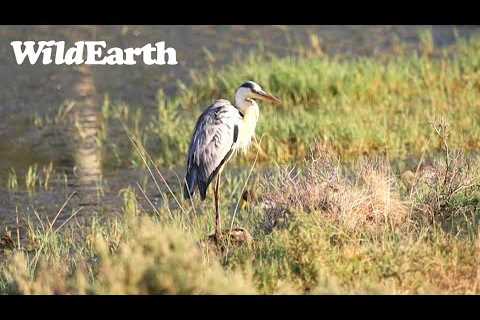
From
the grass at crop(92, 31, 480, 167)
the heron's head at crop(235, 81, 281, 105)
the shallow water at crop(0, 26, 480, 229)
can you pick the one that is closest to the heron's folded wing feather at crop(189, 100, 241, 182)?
the heron's head at crop(235, 81, 281, 105)

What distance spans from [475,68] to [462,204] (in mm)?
5669

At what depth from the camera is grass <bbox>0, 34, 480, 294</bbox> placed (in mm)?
6137

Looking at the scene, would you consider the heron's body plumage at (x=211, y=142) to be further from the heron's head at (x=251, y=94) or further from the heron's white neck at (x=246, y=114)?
the heron's head at (x=251, y=94)

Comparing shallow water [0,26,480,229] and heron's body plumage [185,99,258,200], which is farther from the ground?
shallow water [0,26,480,229]

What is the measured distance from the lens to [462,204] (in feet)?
24.3

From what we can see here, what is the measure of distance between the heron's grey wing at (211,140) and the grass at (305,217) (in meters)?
0.33

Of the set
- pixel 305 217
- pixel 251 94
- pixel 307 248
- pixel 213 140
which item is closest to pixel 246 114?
pixel 251 94

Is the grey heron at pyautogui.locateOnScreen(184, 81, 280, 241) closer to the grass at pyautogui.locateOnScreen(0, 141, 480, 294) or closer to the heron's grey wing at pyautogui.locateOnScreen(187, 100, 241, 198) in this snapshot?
the heron's grey wing at pyautogui.locateOnScreen(187, 100, 241, 198)

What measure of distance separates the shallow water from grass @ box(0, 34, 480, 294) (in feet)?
0.85

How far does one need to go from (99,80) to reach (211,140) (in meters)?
5.49

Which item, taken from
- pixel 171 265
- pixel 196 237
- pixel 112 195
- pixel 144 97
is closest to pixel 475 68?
pixel 144 97

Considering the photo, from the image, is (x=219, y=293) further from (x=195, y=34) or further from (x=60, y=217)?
(x=195, y=34)

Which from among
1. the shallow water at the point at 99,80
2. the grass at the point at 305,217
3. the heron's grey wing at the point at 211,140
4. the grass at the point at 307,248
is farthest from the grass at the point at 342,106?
the grass at the point at 307,248

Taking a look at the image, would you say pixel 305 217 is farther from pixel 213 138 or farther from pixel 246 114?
pixel 246 114
